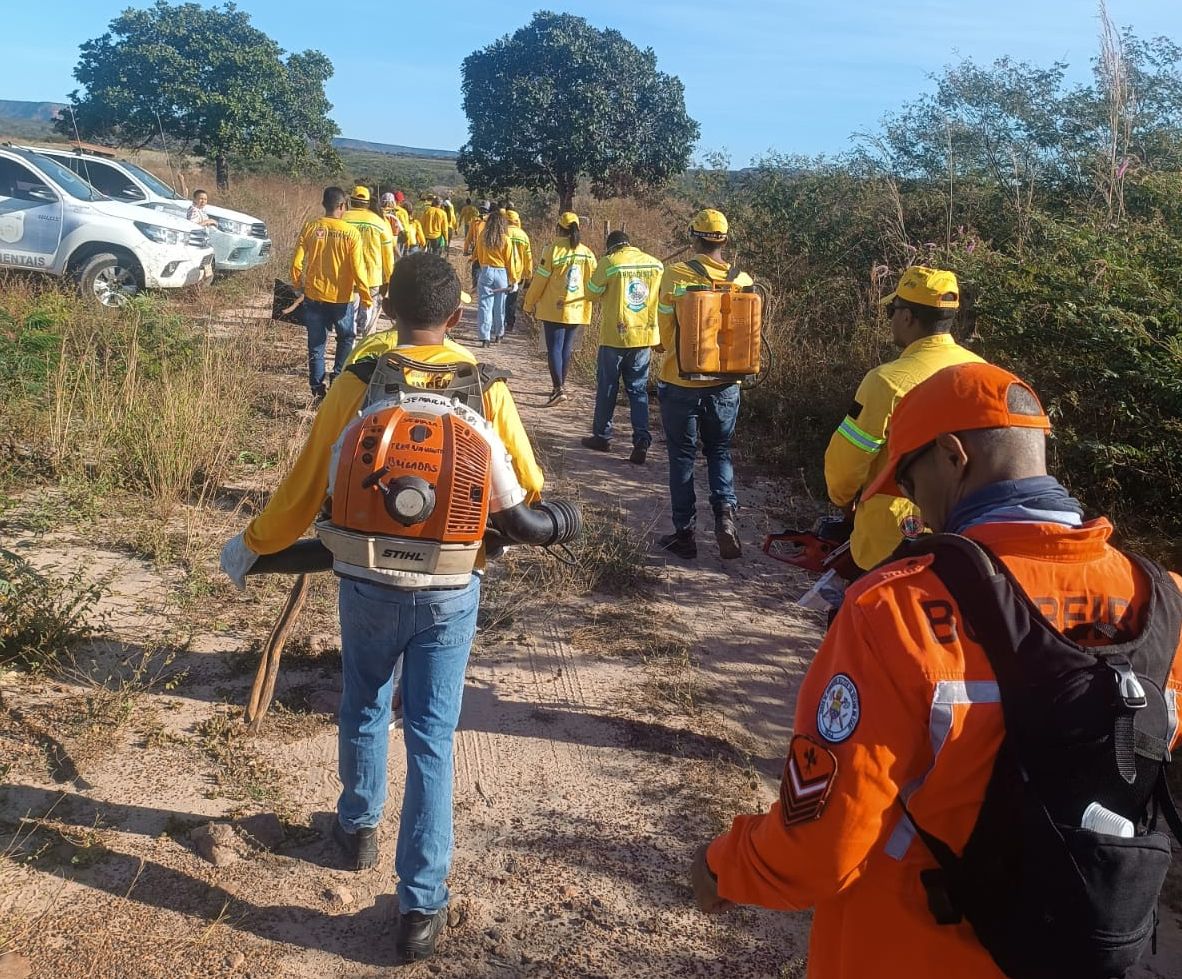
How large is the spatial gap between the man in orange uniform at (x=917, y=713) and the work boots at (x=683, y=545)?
4240 millimetres

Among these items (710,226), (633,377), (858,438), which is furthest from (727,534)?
(858,438)

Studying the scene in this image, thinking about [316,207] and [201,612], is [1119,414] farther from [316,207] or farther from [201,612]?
[316,207]

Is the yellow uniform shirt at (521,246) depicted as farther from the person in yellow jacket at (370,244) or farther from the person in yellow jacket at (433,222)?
the person in yellow jacket at (433,222)

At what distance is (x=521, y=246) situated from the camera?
38.0 ft

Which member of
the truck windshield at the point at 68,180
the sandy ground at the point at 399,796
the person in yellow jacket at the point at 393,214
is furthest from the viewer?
the person in yellow jacket at the point at 393,214

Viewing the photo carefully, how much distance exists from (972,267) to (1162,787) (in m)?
5.81

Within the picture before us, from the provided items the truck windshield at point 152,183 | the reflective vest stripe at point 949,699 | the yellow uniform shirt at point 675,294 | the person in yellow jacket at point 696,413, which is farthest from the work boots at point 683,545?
the truck windshield at point 152,183

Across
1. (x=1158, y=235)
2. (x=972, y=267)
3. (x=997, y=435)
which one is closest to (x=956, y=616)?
(x=997, y=435)

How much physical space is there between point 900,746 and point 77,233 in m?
11.5

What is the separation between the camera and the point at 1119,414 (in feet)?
16.5

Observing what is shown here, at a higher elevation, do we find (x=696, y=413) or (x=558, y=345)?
(x=558, y=345)

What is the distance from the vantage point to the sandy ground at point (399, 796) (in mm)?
2725

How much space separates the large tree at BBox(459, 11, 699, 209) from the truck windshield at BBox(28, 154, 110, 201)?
1175 centimetres

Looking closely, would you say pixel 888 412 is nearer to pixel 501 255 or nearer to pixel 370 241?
pixel 370 241
